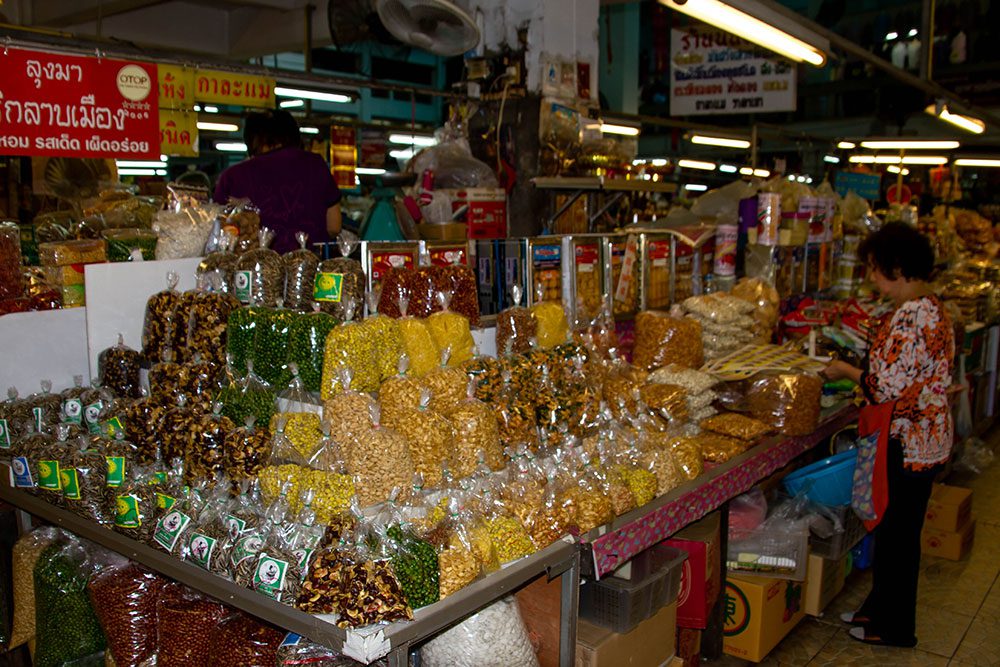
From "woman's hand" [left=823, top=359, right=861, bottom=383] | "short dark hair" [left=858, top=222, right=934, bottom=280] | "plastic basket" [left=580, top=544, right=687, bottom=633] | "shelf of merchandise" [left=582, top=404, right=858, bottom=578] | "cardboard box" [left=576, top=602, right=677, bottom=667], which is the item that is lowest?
"cardboard box" [left=576, top=602, right=677, bottom=667]

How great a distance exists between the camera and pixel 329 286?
8.07 feet

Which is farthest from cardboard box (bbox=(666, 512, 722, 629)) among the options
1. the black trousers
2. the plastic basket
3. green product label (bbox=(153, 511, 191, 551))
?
green product label (bbox=(153, 511, 191, 551))

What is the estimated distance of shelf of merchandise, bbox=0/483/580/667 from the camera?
1633mm

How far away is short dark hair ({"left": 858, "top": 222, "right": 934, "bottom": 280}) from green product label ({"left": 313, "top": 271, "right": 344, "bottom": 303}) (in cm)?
227

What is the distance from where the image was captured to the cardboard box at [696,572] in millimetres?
2961

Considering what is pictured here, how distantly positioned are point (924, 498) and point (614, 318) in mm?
1495

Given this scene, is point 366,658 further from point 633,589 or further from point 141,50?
point 141,50

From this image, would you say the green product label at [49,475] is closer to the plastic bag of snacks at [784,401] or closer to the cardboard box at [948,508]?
the plastic bag of snacks at [784,401]

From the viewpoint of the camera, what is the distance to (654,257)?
A: 382 cm

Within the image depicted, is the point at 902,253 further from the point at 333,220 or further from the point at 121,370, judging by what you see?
the point at 121,370

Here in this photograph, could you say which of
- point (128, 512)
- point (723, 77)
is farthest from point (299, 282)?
point (723, 77)

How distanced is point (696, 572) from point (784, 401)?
31.4 inches

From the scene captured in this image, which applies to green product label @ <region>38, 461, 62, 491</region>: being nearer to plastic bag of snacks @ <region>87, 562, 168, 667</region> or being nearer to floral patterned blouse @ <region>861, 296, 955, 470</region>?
plastic bag of snacks @ <region>87, 562, 168, 667</region>

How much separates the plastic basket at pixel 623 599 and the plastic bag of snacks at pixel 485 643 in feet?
1.29
